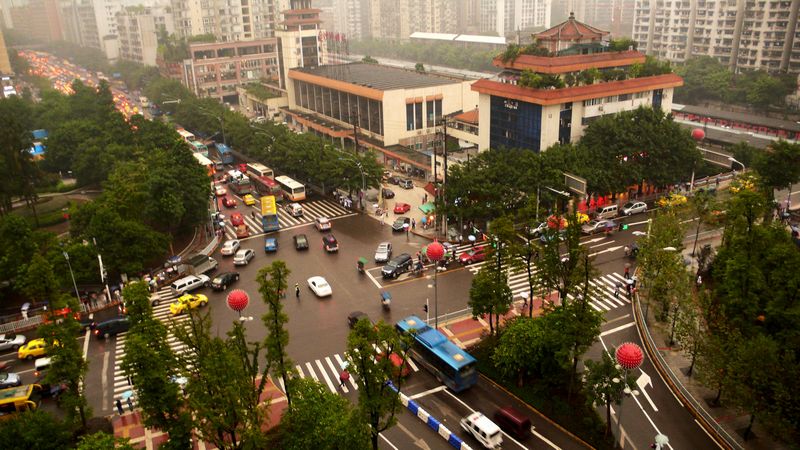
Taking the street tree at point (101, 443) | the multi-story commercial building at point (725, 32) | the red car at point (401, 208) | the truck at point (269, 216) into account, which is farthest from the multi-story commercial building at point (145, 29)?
the street tree at point (101, 443)

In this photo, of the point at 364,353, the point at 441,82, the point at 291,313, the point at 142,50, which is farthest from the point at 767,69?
the point at 142,50

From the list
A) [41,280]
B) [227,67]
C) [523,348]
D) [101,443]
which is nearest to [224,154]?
[41,280]

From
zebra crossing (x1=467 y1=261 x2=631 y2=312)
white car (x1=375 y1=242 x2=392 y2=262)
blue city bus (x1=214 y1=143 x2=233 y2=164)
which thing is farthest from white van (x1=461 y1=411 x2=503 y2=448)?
blue city bus (x1=214 y1=143 x2=233 y2=164)

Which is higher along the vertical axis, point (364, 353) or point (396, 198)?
point (364, 353)

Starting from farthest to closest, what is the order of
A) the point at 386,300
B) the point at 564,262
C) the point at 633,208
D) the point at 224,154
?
the point at 224,154
the point at 633,208
the point at 386,300
the point at 564,262

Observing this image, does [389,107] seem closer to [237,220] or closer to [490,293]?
[237,220]

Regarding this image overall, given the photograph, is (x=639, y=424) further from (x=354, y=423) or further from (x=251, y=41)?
(x=251, y=41)

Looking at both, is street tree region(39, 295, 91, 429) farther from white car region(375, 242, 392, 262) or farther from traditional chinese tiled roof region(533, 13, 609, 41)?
traditional chinese tiled roof region(533, 13, 609, 41)
